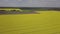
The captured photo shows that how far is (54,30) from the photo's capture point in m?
0.55

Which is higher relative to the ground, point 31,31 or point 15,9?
point 15,9
